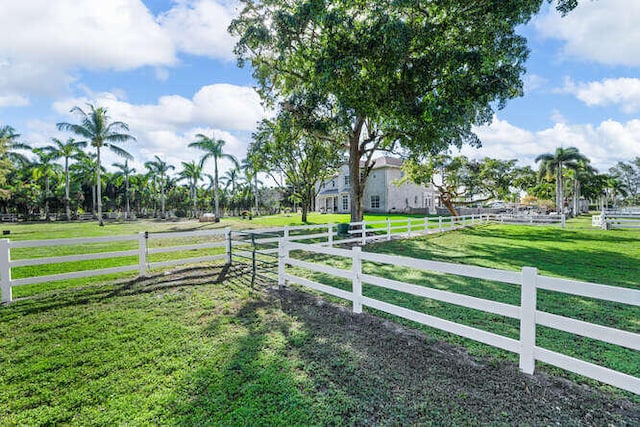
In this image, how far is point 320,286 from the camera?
5668mm

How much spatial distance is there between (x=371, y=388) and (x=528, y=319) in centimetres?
190

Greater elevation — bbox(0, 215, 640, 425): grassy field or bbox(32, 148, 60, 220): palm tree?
bbox(32, 148, 60, 220): palm tree

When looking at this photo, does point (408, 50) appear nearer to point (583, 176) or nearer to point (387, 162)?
point (387, 162)

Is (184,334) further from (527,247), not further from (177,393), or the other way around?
(527,247)

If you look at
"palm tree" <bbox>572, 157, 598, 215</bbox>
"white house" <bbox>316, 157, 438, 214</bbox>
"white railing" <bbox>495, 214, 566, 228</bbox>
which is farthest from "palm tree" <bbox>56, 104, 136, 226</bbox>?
"palm tree" <bbox>572, 157, 598, 215</bbox>

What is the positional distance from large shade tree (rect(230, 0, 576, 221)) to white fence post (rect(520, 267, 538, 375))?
24.5 feet

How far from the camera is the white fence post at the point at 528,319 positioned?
3234mm

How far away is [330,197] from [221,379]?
42.4 metres

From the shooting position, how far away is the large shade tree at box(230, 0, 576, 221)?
952 cm

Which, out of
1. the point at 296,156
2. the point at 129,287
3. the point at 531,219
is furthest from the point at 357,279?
the point at 531,219

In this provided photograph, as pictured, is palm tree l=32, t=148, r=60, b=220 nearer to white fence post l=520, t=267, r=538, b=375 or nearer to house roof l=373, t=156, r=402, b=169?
house roof l=373, t=156, r=402, b=169

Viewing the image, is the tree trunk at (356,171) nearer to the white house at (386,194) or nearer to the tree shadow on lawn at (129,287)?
the tree shadow on lawn at (129,287)

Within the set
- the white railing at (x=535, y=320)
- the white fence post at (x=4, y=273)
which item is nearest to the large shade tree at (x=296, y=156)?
the white fence post at (x=4, y=273)

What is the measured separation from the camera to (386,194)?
37.3 meters
